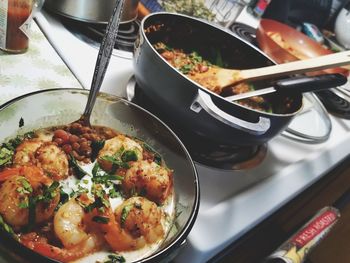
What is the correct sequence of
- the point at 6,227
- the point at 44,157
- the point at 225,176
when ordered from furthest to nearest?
the point at 225,176, the point at 44,157, the point at 6,227

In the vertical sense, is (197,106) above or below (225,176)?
above

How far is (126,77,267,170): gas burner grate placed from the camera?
0.72 metres

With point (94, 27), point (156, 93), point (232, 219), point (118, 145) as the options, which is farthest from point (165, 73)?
point (94, 27)

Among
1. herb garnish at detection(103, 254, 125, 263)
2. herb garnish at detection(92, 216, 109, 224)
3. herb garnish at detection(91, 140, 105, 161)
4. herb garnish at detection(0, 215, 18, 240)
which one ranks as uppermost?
herb garnish at detection(0, 215, 18, 240)

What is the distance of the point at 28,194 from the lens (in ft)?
1.44

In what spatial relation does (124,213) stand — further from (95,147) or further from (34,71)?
(34,71)

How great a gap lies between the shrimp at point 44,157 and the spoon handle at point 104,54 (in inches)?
3.5

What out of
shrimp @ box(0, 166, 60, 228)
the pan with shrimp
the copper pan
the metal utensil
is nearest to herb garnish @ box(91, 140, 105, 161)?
the pan with shrimp

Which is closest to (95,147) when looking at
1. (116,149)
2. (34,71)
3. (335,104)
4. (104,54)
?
(116,149)

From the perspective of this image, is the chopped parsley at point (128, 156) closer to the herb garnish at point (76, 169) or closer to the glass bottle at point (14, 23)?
the herb garnish at point (76, 169)

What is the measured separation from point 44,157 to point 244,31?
95 cm

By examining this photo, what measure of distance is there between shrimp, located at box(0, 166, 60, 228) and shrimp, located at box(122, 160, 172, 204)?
0.37ft

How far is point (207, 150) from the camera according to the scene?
734mm

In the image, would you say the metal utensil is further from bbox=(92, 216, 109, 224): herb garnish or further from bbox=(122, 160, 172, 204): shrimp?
bbox=(92, 216, 109, 224): herb garnish
